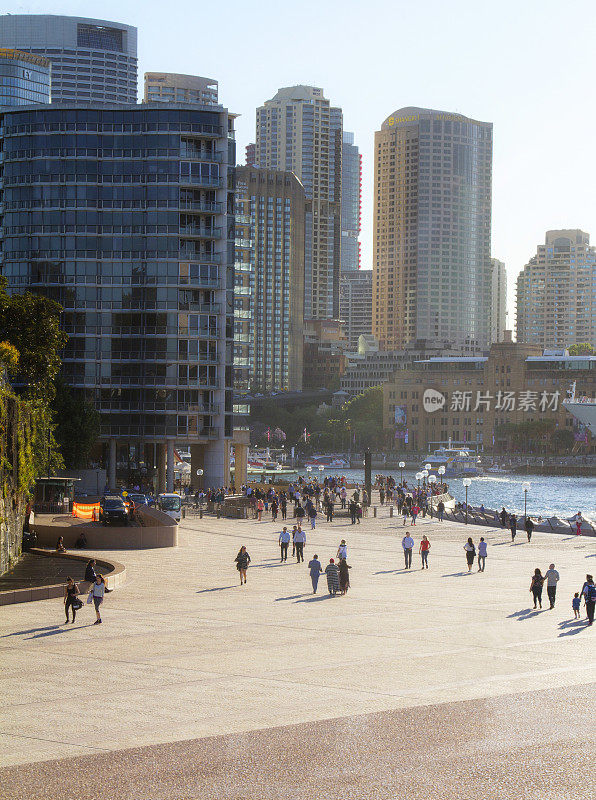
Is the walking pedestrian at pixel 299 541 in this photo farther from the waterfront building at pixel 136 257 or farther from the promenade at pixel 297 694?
the waterfront building at pixel 136 257

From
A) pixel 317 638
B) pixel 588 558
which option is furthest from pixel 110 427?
pixel 317 638

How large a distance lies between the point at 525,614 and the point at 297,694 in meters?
13.2

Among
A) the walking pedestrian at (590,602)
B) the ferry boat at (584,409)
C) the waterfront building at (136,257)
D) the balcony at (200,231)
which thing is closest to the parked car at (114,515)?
the walking pedestrian at (590,602)

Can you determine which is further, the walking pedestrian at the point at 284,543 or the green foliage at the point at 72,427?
the green foliage at the point at 72,427

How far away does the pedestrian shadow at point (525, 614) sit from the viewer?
33438 millimetres

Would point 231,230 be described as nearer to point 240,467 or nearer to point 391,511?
point 240,467

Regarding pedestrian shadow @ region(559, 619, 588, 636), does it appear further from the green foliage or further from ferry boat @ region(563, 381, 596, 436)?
ferry boat @ region(563, 381, 596, 436)

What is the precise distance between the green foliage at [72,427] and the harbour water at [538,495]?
44782mm

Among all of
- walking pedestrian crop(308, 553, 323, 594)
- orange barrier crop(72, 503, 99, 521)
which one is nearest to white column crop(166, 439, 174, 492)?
orange barrier crop(72, 503, 99, 521)

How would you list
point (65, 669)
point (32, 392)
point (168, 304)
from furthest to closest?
1. point (168, 304)
2. point (32, 392)
3. point (65, 669)

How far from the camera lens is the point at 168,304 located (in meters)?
98.4

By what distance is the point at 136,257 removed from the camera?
325 ft

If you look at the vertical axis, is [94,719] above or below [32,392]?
below

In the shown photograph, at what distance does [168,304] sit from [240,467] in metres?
19.3
